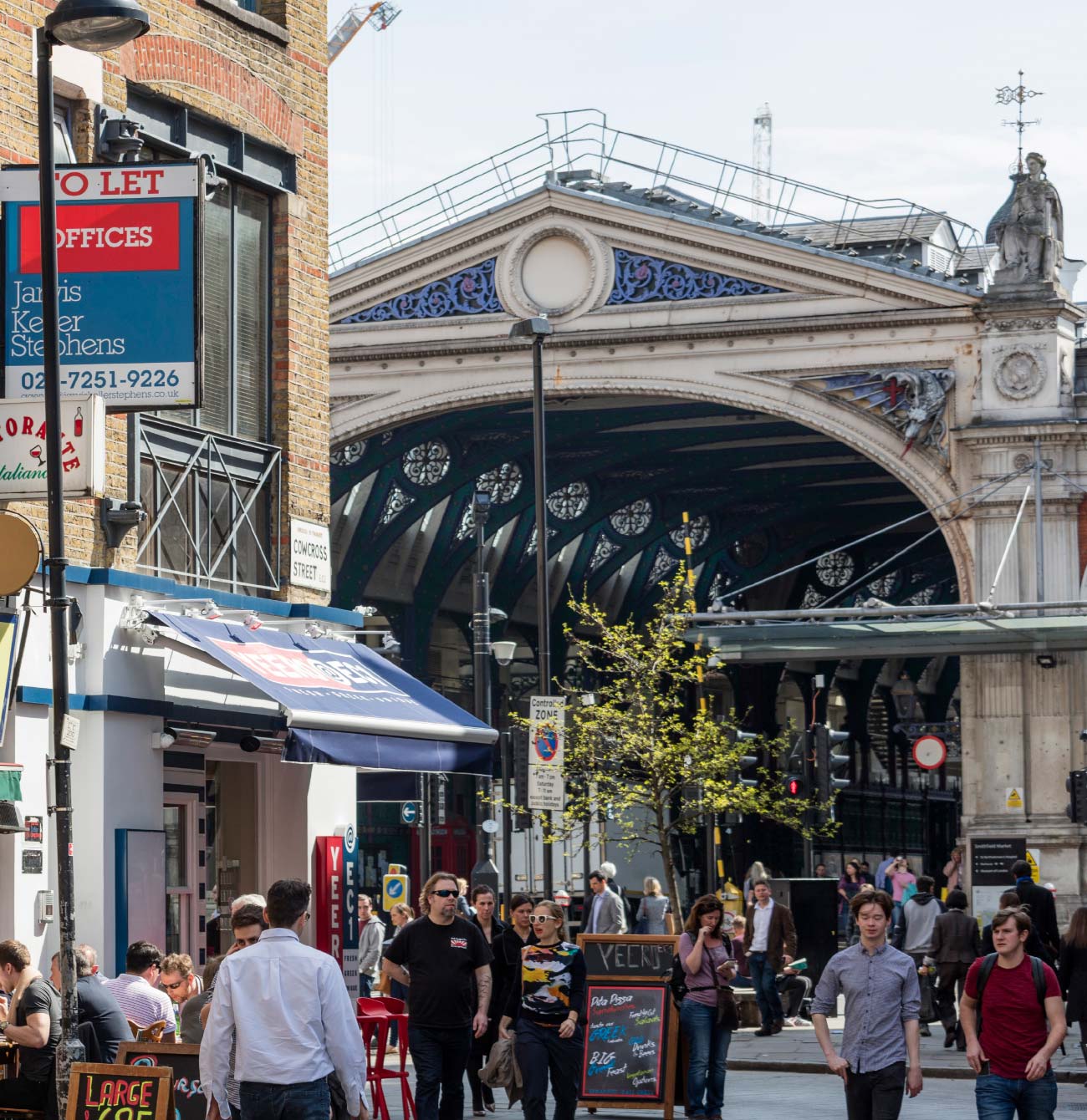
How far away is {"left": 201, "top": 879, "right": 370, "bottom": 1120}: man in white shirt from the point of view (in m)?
9.77

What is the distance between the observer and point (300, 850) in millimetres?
20688

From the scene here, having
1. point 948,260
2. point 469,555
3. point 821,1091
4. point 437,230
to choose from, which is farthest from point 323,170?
point 469,555

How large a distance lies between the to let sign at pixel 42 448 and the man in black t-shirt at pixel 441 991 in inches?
150

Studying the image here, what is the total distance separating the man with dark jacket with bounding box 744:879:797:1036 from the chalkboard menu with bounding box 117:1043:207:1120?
13906 millimetres

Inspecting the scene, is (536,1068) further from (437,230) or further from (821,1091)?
(437,230)

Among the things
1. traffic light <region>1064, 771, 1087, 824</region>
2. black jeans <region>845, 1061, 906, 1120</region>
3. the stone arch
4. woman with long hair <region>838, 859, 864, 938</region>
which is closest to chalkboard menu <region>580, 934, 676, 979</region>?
black jeans <region>845, 1061, 906, 1120</region>

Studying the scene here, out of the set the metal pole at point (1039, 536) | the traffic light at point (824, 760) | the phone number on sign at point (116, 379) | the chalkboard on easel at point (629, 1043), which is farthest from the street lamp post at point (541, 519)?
the phone number on sign at point (116, 379)

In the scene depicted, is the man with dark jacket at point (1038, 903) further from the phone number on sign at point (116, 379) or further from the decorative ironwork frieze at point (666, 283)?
the decorative ironwork frieze at point (666, 283)

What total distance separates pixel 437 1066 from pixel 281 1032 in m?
5.02

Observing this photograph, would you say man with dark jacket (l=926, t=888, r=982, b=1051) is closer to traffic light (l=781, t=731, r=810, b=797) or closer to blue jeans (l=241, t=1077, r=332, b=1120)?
traffic light (l=781, t=731, r=810, b=797)

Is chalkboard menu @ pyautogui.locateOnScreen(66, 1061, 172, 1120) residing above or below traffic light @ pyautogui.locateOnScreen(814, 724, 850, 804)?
below

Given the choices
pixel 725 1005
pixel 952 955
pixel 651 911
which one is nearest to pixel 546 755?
pixel 952 955

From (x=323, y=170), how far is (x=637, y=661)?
56.3ft

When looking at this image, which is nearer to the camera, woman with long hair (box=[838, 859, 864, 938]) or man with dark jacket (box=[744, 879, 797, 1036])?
man with dark jacket (box=[744, 879, 797, 1036])
